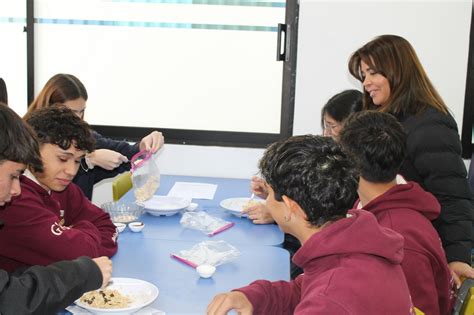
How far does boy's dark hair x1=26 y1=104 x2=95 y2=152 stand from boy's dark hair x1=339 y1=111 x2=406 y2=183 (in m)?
0.94

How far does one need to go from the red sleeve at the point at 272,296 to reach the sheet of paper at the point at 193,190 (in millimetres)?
1519

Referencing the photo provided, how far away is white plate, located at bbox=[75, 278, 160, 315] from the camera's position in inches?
60.1

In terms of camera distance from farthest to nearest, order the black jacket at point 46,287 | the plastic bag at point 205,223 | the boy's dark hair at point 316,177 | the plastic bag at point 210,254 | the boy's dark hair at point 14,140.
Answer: the plastic bag at point 205,223
the plastic bag at point 210,254
the boy's dark hair at point 14,140
the black jacket at point 46,287
the boy's dark hair at point 316,177

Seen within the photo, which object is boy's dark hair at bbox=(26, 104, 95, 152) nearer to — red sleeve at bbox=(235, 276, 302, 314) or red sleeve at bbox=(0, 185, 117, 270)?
red sleeve at bbox=(0, 185, 117, 270)

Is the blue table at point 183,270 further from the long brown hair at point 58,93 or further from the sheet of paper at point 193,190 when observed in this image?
the long brown hair at point 58,93

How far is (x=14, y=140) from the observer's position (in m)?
1.51

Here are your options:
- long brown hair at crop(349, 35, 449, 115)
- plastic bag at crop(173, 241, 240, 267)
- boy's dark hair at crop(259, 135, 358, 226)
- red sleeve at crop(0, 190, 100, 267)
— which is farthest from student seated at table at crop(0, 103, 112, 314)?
long brown hair at crop(349, 35, 449, 115)

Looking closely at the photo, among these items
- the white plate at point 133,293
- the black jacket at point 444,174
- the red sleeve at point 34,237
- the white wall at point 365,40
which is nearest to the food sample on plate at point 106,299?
the white plate at point 133,293

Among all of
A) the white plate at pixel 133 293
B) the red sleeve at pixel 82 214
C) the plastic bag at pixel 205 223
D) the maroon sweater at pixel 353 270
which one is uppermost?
the maroon sweater at pixel 353 270

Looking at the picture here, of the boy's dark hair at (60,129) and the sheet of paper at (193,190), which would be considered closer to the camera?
the boy's dark hair at (60,129)

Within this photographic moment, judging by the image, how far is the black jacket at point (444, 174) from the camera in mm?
2064

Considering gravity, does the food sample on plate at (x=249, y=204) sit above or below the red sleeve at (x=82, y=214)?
below

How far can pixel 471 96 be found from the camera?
3.64 m

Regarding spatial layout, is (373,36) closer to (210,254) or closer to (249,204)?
(249,204)
